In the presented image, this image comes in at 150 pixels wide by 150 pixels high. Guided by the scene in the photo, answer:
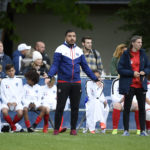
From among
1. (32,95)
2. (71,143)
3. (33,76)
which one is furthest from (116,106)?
(71,143)

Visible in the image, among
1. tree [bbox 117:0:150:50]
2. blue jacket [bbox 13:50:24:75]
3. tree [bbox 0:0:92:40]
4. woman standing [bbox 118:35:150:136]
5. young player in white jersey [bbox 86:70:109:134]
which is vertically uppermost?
tree [bbox 117:0:150:50]

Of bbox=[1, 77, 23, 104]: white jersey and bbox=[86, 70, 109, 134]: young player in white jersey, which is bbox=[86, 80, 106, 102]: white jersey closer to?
bbox=[86, 70, 109, 134]: young player in white jersey

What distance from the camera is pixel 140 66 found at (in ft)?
45.8

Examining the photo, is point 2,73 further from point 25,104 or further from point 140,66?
point 140,66

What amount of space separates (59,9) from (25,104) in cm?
251

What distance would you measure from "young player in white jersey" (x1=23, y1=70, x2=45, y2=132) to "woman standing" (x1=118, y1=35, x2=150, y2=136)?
2.99m

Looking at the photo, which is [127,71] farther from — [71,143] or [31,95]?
[31,95]

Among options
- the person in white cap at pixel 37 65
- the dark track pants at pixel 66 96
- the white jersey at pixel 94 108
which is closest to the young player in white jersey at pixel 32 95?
the person in white cap at pixel 37 65

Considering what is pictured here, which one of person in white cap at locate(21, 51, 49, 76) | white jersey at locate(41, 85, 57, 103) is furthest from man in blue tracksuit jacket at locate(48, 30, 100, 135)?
person in white cap at locate(21, 51, 49, 76)

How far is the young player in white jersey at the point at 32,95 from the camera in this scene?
16.2 metres

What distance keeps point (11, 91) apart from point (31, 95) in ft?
1.72

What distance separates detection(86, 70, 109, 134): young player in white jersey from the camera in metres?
16.0

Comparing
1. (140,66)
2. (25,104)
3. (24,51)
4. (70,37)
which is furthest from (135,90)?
(24,51)

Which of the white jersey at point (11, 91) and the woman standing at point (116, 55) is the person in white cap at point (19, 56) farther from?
the woman standing at point (116, 55)
